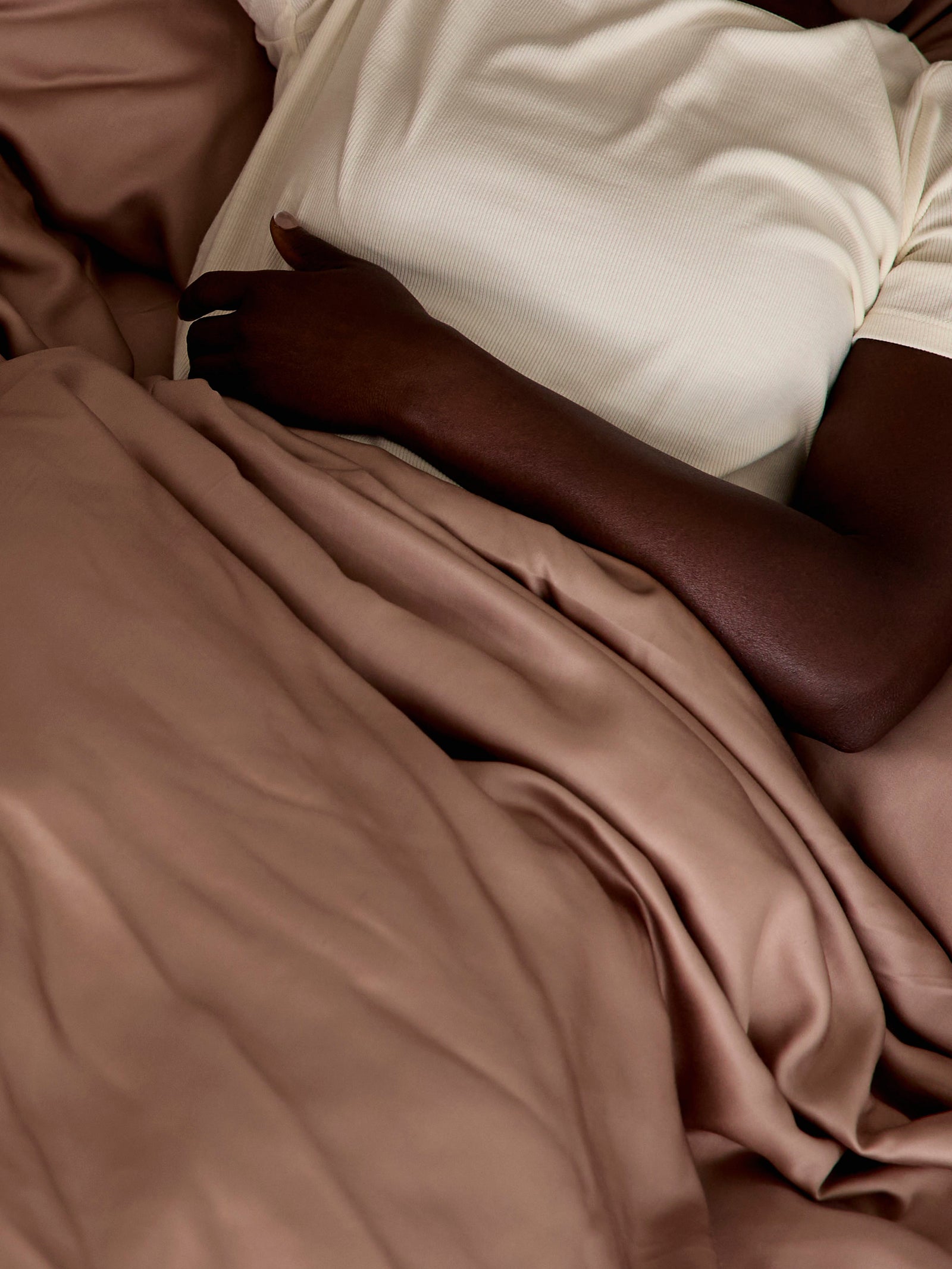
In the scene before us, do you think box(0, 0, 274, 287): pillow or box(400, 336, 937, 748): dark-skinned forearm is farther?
box(0, 0, 274, 287): pillow

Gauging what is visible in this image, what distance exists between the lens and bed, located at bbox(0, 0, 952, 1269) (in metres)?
0.52

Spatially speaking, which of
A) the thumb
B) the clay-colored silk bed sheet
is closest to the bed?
the clay-colored silk bed sheet

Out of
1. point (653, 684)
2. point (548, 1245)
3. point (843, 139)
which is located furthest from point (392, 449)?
point (548, 1245)

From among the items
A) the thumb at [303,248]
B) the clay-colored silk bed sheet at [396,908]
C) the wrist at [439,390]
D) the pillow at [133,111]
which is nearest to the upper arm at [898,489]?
the clay-colored silk bed sheet at [396,908]

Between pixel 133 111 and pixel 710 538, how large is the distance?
→ 70cm

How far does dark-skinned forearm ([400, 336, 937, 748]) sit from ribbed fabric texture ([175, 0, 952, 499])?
77 mm

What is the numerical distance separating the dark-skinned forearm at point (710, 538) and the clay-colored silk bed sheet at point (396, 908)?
0.04m

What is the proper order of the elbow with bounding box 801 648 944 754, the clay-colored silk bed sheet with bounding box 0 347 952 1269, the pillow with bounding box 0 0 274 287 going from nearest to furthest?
the clay-colored silk bed sheet with bounding box 0 347 952 1269
the elbow with bounding box 801 648 944 754
the pillow with bounding box 0 0 274 287

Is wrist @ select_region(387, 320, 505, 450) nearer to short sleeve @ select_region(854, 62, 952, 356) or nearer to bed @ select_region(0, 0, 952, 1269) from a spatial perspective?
bed @ select_region(0, 0, 952, 1269)

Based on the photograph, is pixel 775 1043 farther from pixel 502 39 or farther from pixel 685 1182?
pixel 502 39

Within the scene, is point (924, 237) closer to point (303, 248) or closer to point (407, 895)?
point (303, 248)

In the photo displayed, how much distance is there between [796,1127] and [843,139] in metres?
0.78

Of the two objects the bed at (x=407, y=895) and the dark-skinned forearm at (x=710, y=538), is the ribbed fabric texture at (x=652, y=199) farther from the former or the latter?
the bed at (x=407, y=895)

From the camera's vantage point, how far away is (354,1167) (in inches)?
20.3
